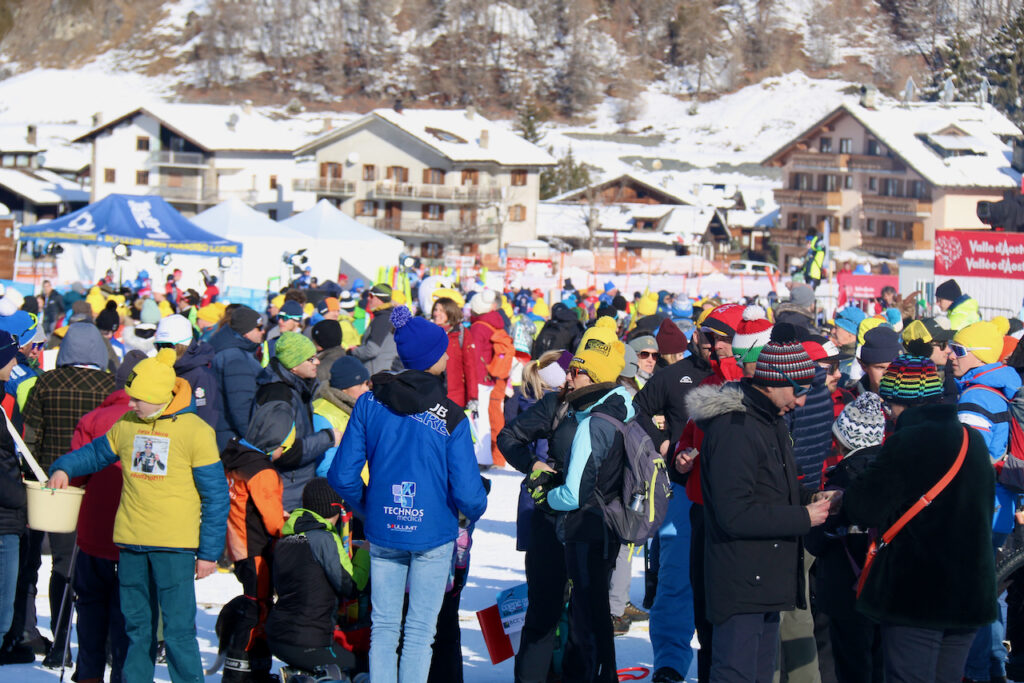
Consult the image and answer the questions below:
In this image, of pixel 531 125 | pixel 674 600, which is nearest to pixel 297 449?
pixel 674 600

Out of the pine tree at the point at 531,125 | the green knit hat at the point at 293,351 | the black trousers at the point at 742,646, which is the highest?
the pine tree at the point at 531,125

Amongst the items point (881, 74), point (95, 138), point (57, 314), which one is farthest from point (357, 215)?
point (881, 74)

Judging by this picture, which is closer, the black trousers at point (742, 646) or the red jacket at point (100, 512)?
the black trousers at point (742, 646)

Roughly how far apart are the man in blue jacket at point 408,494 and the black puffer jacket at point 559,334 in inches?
223

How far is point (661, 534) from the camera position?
17.3ft

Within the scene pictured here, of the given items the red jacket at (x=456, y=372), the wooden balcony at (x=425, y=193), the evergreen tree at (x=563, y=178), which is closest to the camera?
the red jacket at (x=456, y=372)

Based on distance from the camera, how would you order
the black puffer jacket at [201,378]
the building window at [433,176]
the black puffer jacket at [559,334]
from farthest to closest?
1. the building window at [433,176]
2. the black puffer jacket at [559,334]
3. the black puffer jacket at [201,378]

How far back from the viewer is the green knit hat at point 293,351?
5.66 metres

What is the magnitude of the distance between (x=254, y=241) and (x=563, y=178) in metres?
46.9

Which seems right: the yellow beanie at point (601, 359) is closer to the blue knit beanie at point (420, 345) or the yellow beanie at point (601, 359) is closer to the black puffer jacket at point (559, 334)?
the blue knit beanie at point (420, 345)

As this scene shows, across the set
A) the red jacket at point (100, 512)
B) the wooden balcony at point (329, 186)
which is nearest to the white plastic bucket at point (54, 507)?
the red jacket at point (100, 512)

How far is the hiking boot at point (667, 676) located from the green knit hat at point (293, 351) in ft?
7.23

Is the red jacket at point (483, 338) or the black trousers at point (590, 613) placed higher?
the red jacket at point (483, 338)

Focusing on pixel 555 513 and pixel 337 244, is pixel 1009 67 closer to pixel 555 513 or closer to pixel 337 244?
pixel 337 244
